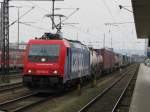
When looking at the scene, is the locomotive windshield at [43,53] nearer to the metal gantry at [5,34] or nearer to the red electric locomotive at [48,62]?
the red electric locomotive at [48,62]

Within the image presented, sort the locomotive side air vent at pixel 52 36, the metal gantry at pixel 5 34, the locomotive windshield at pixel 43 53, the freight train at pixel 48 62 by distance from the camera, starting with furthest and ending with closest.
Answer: the metal gantry at pixel 5 34
the locomotive side air vent at pixel 52 36
the locomotive windshield at pixel 43 53
the freight train at pixel 48 62

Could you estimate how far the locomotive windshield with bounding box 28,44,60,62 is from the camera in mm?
21766

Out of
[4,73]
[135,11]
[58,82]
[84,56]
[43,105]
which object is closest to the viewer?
[43,105]

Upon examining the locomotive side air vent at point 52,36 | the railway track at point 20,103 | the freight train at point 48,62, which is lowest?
the railway track at point 20,103

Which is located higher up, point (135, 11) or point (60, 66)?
point (135, 11)

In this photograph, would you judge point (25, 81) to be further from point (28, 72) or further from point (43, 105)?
point (43, 105)

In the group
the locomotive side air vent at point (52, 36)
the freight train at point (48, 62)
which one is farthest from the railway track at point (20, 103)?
the locomotive side air vent at point (52, 36)

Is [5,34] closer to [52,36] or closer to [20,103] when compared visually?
[52,36]

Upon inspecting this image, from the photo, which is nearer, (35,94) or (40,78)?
(40,78)

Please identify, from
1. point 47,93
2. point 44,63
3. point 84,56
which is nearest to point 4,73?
point 84,56

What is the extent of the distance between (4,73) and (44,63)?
11042mm

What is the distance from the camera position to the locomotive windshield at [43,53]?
21.8 m

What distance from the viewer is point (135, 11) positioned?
2677cm

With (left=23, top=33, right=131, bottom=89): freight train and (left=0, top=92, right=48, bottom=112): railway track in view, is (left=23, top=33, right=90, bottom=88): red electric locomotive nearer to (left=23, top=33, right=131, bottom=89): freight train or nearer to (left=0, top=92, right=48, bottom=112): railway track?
(left=23, top=33, right=131, bottom=89): freight train
